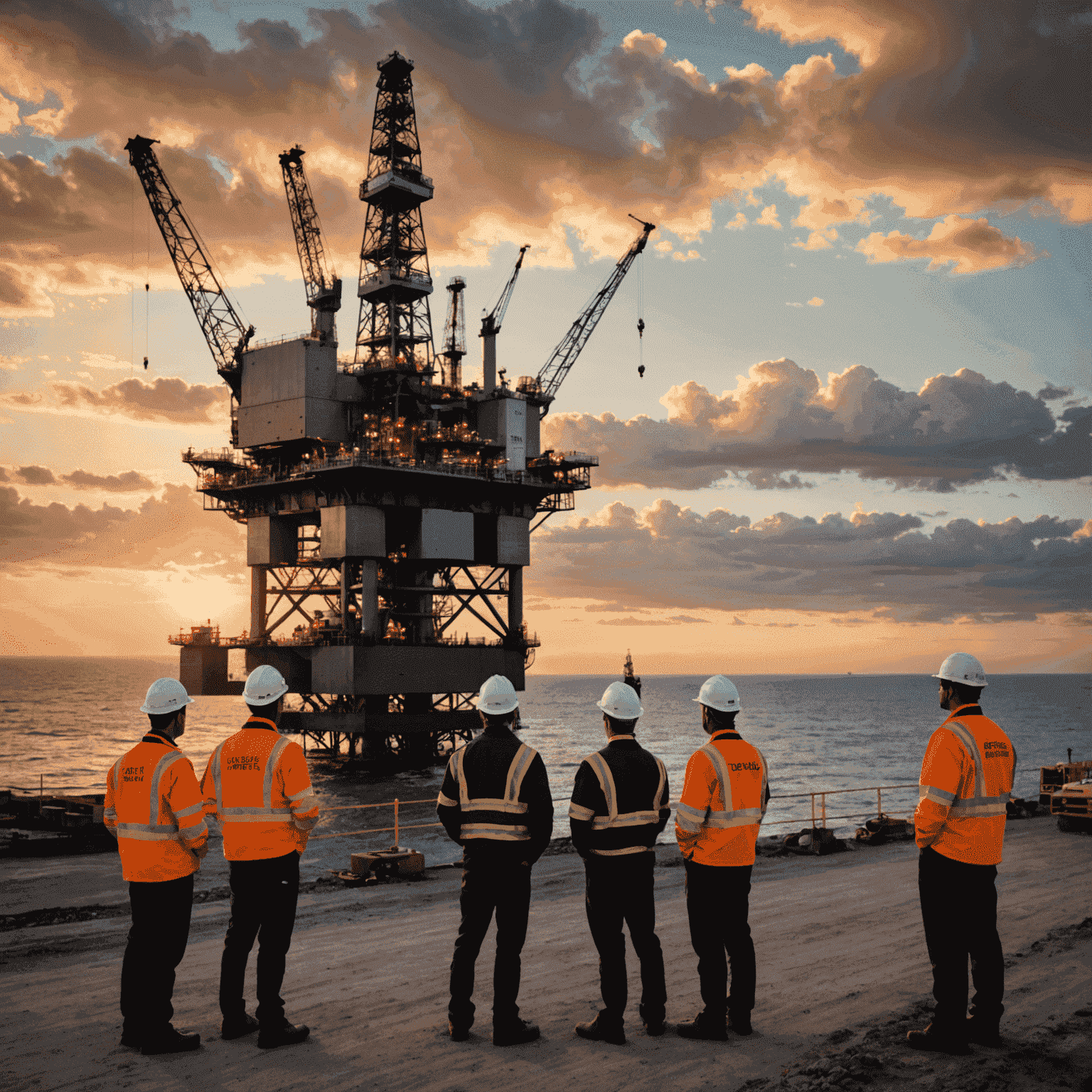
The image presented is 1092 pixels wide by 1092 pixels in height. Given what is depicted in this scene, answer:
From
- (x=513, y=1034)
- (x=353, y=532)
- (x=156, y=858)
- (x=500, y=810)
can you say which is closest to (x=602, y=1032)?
(x=513, y=1034)

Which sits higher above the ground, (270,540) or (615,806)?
(270,540)

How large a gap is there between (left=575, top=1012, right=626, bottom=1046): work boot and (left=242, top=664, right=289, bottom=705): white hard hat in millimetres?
3207

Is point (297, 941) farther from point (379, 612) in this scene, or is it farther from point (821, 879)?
point (379, 612)

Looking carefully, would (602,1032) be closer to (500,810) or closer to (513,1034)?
(513,1034)

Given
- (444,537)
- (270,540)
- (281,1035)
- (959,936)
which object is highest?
(270,540)

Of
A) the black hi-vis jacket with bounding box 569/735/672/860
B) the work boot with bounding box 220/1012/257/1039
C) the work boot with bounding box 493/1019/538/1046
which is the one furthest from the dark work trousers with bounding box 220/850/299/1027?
the black hi-vis jacket with bounding box 569/735/672/860

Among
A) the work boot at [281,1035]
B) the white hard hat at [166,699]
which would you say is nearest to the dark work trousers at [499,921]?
the work boot at [281,1035]

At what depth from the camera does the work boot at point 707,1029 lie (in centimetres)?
679

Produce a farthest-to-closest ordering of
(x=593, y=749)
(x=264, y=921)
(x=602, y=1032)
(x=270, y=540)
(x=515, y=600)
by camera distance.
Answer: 1. (x=593, y=749)
2. (x=515, y=600)
3. (x=270, y=540)
4. (x=602, y=1032)
5. (x=264, y=921)

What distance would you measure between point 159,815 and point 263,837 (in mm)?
702

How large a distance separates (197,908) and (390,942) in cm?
384

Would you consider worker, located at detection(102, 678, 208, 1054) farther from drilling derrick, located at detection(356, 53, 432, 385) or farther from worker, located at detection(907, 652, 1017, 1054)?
drilling derrick, located at detection(356, 53, 432, 385)

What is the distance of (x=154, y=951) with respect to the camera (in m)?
6.56

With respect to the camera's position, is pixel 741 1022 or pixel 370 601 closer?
pixel 741 1022
